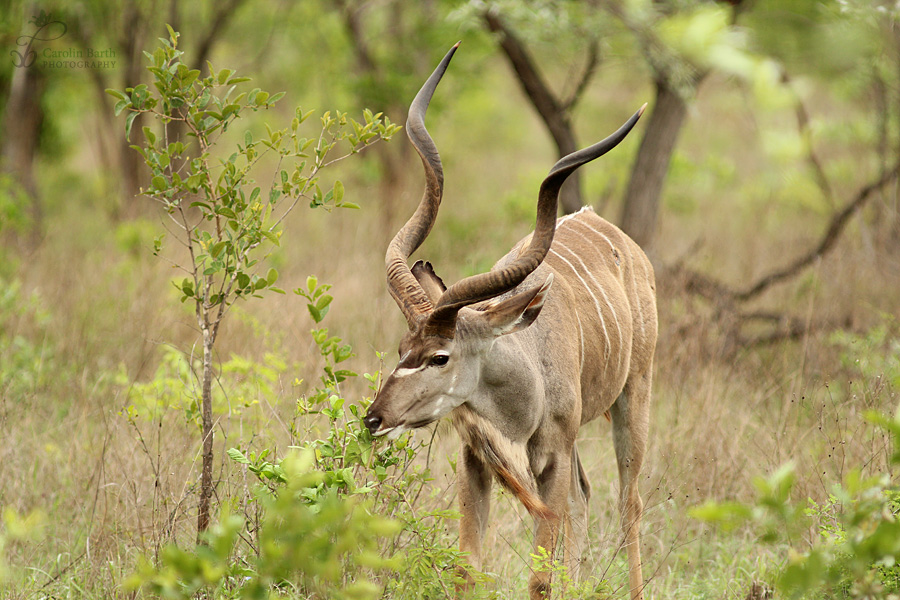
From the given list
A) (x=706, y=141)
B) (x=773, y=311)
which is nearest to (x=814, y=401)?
(x=773, y=311)

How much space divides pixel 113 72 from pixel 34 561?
9.89 m

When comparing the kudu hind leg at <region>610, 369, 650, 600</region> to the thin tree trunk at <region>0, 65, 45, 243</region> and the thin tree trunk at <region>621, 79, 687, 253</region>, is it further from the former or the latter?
the thin tree trunk at <region>0, 65, 45, 243</region>

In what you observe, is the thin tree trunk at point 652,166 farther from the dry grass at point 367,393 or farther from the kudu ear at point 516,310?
the kudu ear at point 516,310

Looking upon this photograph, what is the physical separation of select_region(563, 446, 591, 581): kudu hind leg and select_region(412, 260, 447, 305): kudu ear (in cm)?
99

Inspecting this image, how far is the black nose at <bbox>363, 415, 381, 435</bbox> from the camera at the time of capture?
2865mm

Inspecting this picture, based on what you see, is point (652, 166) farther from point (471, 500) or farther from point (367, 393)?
point (471, 500)

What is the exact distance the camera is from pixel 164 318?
6.25 m

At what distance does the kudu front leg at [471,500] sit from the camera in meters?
3.31

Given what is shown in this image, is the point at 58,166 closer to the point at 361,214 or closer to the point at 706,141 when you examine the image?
the point at 361,214

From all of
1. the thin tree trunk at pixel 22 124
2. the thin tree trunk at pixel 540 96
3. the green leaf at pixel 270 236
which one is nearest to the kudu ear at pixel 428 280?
the green leaf at pixel 270 236

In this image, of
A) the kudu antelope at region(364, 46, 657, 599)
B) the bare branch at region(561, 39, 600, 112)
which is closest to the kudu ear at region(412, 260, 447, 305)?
the kudu antelope at region(364, 46, 657, 599)

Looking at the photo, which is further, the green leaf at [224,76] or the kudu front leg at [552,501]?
the kudu front leg at [552,501]

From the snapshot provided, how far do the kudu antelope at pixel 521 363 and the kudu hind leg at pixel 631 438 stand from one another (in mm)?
11

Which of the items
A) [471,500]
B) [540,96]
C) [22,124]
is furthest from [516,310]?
[22,124]
